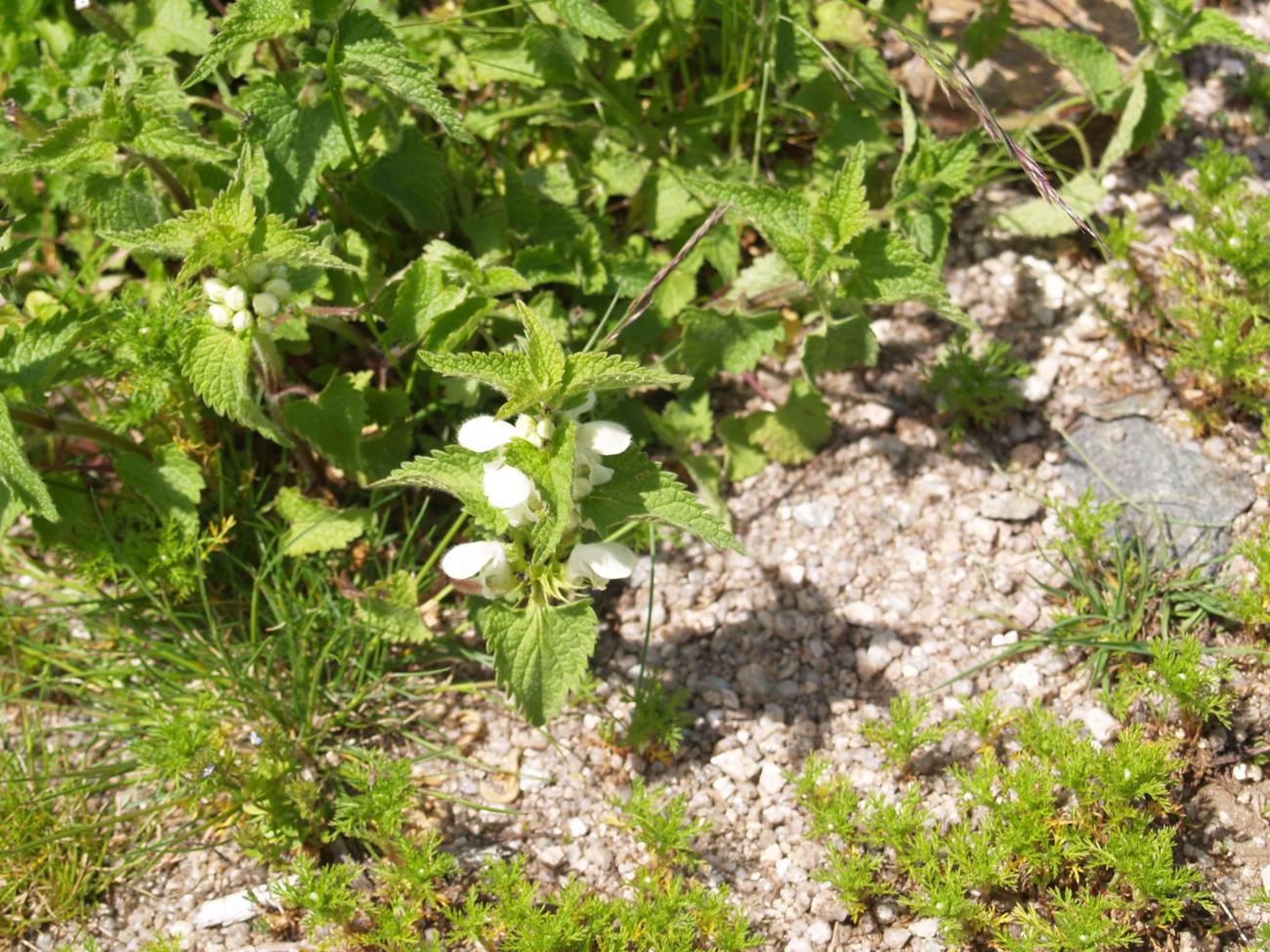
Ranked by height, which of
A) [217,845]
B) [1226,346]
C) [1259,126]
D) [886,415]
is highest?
[1259,126]

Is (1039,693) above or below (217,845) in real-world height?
above

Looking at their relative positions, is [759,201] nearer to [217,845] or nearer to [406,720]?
[406,720]

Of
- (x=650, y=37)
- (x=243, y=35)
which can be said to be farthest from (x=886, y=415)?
(x=243, y=35)

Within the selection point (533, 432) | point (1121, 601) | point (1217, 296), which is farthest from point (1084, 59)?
point (533, 432)

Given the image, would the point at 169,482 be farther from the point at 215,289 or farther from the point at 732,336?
the point at 732,336

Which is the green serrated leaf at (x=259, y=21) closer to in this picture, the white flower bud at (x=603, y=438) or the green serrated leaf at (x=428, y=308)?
the green serrated leaf at (x=428, y=308)

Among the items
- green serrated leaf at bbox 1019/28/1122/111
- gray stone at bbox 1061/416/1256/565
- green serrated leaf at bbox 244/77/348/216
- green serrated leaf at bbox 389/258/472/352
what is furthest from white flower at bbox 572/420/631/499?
Result: green serrated leaf at bbox 1019/28/1122/111

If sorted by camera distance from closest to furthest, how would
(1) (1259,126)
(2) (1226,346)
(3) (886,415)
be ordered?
(2) (1226,346) < (3) (886,415) < (1) (1259,126)

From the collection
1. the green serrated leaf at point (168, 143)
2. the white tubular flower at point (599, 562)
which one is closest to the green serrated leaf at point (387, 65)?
the green serrated leaf at point (168, 143)

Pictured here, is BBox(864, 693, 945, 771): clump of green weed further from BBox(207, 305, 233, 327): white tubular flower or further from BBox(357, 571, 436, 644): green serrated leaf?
BBox(207, 305, 233, 327): white tubular flower
